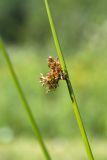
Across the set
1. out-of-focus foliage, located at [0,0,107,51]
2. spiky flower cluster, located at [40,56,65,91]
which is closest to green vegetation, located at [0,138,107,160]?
out-of-focus foliage, located at [0,0,107,51]

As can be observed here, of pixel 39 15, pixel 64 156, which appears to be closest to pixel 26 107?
pixel 64 156

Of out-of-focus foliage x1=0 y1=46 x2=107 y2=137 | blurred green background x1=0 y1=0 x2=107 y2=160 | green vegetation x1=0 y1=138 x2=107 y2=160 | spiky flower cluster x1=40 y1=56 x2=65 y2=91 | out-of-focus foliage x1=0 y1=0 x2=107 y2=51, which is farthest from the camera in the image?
out-of-focus foliage x1=0 y1=0 x2=107 y2=51

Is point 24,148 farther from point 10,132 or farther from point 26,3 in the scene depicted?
point 26,3

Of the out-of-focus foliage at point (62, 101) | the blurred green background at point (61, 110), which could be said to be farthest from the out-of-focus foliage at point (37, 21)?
the out-of-focus foliage at point (62, 101)

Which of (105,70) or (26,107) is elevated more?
(26,107)

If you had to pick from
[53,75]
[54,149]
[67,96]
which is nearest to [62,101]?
[67,96]

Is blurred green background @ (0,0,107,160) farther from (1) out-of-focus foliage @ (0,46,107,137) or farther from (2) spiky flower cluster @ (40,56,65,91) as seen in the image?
(2) spiky flower cluster @ (40,56,65,91)

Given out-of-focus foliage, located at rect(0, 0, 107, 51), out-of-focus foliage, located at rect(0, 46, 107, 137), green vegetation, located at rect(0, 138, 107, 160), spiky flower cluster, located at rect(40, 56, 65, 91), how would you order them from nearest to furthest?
A: spiky flower cluster, located at rect(40, 56, 65, 91)
green vegetation, located at rect(0, 138, 107, 160)
out-of-focus foliage, located at rect(0, 46, 107, 137)
out-of-focus foliage, located at rect(0, 0, 107, 51)

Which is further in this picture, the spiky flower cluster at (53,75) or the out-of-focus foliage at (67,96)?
the out-of-focus foliage at (67,96)

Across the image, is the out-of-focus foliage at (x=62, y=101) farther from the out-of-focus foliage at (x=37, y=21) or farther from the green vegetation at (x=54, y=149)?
the out-of-focus foliage at (x=37, y=21)

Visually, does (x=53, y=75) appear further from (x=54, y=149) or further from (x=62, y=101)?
(x=62, y=101)

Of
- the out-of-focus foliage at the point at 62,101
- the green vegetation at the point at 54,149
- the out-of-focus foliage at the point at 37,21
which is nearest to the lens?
the green vegetation at the point at 54,149
